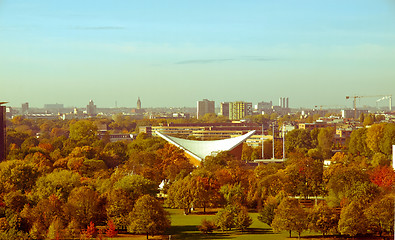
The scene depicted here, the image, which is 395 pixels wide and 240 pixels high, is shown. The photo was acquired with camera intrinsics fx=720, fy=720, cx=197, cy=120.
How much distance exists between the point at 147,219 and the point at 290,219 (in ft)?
13.2

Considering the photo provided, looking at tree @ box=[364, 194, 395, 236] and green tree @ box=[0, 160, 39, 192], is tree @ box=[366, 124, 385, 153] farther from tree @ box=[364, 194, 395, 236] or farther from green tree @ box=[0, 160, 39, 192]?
green tree @ box=[0, 160, 39, 192]

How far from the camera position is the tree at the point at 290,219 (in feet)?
66.1

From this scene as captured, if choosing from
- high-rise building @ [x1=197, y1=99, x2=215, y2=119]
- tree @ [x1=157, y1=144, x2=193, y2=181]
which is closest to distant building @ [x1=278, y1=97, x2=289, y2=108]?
high-rise building @ [x1=197, y1=99, x2=215, y2=119]

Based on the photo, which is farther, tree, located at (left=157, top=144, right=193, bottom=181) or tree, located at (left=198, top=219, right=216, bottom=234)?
tree, located at (left=157, top=144, right=193, bottom=181)

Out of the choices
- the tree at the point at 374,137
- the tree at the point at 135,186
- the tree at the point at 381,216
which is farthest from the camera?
the tree at the point at 374,137

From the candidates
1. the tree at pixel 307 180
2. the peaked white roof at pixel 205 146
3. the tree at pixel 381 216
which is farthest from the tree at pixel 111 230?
the peaked white roof at pixel 205 146

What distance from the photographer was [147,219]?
786 inches

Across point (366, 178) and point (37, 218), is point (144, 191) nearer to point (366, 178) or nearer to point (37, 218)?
point (37, 218)

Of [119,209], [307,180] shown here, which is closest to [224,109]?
[307,180]

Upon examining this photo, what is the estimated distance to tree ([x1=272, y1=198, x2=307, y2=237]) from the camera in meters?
20.1

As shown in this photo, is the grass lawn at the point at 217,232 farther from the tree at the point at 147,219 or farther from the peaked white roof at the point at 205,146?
the peaked white roof at the point at 205,146

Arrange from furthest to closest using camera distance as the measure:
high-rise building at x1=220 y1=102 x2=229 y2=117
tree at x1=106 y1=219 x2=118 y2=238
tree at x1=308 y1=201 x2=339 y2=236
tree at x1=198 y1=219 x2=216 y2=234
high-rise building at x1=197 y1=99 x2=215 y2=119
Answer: high-rise building at x1=197 y1=99 x2=215 y2=119 < high-rise building at x1=220 y1=102 x2=229 y2=117 < tree at x1=198 y1=219 x2=216 y2=234 < tree at x1=308 y1=201 x2=339 y2=236 < tree at x1=106 y1=219 x2=118 y2=238

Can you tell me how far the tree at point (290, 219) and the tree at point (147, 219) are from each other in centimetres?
314

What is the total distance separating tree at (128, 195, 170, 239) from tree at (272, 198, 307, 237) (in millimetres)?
3136
